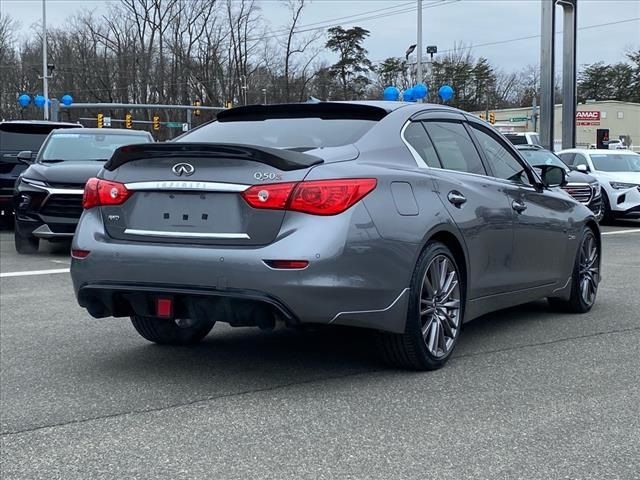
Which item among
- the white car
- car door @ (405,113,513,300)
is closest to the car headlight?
the white car

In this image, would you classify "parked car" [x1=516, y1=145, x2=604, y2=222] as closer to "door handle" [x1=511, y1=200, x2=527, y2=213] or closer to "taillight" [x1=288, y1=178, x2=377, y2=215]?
"door handle" [x1=511, y1=200, x2=527, y2=213]

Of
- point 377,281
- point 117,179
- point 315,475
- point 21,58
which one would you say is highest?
point 21,58

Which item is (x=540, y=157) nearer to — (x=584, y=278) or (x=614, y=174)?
(x=614, y=174)

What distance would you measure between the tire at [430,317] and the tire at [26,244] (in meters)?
7.57

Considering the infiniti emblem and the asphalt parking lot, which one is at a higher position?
the infiniti emblem

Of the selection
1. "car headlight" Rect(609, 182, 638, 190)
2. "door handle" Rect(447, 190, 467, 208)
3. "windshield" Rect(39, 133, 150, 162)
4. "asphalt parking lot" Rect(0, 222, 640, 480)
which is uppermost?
"windshield" Rect(39, 133, 150, 162)

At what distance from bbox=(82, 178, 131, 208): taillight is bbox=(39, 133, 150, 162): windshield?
6965 mm

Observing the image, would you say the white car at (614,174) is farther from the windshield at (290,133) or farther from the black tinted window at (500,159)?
the windshield at (290,133)

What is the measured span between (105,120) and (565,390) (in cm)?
5896

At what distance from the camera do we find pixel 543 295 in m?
6.38

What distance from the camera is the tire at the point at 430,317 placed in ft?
15.5

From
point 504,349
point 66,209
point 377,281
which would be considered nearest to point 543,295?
point 504,349

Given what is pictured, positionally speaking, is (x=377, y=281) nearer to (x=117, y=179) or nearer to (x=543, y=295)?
(x=117, y=179)

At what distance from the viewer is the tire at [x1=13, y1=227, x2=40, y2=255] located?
37.2ft
